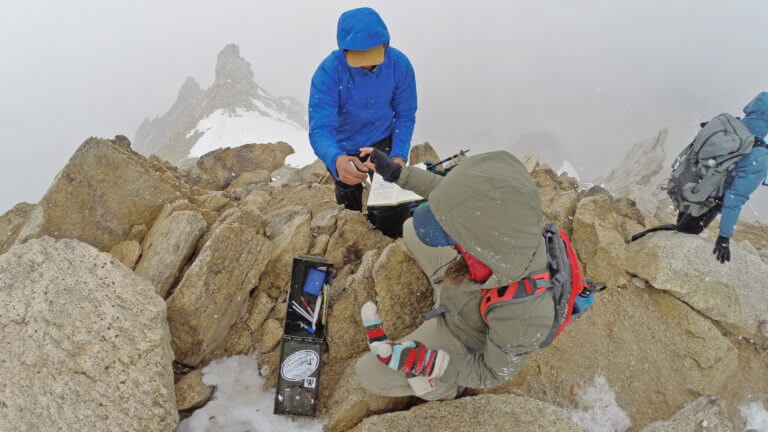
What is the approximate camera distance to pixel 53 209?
518cm

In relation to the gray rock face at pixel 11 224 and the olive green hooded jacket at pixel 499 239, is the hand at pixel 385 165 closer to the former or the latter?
the olive green hooded jacket at pixel 499 239

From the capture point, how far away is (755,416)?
5.47 metres

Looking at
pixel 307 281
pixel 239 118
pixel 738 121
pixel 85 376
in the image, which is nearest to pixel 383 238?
pixel 307 281

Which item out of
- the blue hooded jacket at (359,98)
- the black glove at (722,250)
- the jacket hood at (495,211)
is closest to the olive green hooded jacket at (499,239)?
the jacket hood at (495,211)

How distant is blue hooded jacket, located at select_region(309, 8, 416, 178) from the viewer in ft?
14.7

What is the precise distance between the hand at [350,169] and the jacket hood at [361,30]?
1455mm

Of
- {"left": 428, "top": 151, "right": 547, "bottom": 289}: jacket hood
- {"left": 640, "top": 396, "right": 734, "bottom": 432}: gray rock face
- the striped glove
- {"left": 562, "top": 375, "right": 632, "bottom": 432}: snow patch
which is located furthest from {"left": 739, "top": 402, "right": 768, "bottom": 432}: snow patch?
{"left": 428, "top": 151, "right": 547, "bottom": 289}: jacket hood

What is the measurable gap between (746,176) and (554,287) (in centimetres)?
518

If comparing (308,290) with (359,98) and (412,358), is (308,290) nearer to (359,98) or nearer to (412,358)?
(412,358)

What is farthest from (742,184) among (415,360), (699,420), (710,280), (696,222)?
(415,360)

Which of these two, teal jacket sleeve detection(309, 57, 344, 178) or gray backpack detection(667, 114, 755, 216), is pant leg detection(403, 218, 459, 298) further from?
gray backpack detection(667, 114, 755, 216)

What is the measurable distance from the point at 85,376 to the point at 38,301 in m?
1.07

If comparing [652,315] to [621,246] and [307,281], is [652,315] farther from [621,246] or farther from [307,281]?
[307,281]

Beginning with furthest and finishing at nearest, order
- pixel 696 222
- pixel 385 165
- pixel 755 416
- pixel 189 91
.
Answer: pixel 189 91, pixel 696 222, pixel 755 416, pixel 385 165
